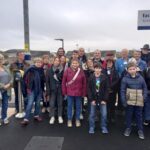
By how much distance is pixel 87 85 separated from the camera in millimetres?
5551

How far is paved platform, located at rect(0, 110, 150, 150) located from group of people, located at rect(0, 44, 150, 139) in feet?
0.60

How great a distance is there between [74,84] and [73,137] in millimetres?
1223

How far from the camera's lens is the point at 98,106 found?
18.5ft

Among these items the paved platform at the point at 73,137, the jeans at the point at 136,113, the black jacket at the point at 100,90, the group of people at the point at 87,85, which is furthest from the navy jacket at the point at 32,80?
the jeans at the point at 136,113

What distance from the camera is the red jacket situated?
570cm

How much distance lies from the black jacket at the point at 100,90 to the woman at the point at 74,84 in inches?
13.3

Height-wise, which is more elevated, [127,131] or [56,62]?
[56,62]

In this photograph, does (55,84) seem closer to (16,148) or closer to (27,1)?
(16,148)

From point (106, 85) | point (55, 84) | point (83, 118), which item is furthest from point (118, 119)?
point (55, 84)

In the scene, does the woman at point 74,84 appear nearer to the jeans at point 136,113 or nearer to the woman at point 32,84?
the woman at point 32,84

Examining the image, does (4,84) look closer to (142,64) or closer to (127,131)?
(127,131)

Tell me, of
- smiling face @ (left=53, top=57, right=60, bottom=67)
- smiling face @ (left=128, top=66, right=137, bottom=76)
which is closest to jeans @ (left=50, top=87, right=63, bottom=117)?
smiling face @ (left=53, top=57, right=60, bottom=67)

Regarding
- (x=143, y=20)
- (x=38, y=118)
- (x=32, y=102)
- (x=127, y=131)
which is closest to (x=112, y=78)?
(x=127, y=131)

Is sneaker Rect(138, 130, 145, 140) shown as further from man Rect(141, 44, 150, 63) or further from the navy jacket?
the navy jacket
